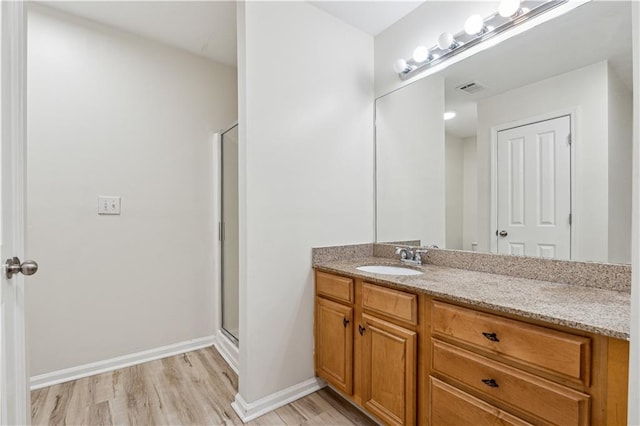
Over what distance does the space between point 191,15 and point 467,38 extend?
1779 millimetres

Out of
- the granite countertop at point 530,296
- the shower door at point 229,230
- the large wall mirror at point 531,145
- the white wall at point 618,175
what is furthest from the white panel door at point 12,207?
the white wall at point 618,175

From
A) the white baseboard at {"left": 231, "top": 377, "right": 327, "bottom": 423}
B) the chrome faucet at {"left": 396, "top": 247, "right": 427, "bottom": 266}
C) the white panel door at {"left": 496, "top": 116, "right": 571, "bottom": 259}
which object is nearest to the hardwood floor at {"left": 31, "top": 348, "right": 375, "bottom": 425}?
the white baseboard at {"left": 231, "top": 377, "right": 327, "bottom": 423}

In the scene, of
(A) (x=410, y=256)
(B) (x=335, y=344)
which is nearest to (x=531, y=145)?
(A) (x=410, y=256)

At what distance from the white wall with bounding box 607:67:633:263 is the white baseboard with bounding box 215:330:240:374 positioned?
216cm

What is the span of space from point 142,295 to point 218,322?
0.63 metres

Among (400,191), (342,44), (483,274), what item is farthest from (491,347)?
(342,44)

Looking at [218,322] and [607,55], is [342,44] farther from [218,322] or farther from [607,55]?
[218,322]

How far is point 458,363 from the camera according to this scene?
1075 millimetres

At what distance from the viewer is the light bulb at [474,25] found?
149cm

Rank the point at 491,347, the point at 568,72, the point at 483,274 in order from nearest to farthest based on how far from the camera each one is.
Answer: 1. the point at 491,347
2. the point at 568,72
3. the point at 483,274

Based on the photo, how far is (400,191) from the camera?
2039mm

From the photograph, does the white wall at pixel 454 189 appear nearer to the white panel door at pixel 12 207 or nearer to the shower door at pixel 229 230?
the shower door at pixel 229 230

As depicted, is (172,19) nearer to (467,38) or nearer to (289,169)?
(289,169)

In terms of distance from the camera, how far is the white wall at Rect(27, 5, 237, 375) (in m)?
1.87
